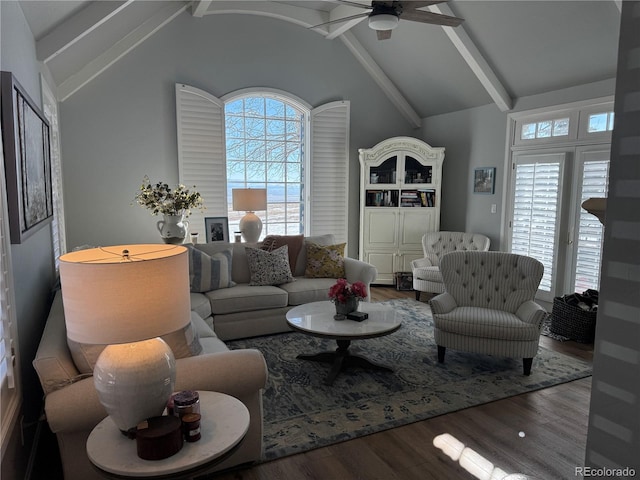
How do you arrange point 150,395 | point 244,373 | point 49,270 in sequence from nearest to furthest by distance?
point 150,395
point 244,373
point 49,270

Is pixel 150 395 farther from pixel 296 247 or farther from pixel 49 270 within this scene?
pixel 296 247

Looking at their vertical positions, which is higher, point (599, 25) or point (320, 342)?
point (599, 25)

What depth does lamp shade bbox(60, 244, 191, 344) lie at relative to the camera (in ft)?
4.54

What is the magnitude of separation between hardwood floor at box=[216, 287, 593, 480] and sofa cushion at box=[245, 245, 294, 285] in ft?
7.04

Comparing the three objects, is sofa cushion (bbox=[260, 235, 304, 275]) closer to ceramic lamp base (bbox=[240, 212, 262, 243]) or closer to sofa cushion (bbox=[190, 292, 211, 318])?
ceramic lamp base (bbox=[240, 212, 262, 243])

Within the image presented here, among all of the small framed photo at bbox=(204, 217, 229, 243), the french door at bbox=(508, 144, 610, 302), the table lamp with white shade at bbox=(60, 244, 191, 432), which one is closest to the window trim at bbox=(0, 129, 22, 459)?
the table lamp with white shade at bbox=(60, 244, 191, 432)

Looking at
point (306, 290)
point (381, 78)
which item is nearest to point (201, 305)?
point (306, 290)

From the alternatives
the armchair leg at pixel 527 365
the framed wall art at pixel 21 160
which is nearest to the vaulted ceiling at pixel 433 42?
the framed wall art at pixel 21 160

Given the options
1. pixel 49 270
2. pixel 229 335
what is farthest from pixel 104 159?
pixel 229 335

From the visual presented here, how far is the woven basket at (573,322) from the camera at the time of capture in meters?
4.12

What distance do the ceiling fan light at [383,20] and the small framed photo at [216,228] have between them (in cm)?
313

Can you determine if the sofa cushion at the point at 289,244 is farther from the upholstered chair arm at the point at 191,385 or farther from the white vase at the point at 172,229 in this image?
the upholstered chair arm at the point at 191,385

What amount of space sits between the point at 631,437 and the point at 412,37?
5525mm

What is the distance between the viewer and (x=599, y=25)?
12.9 ft
